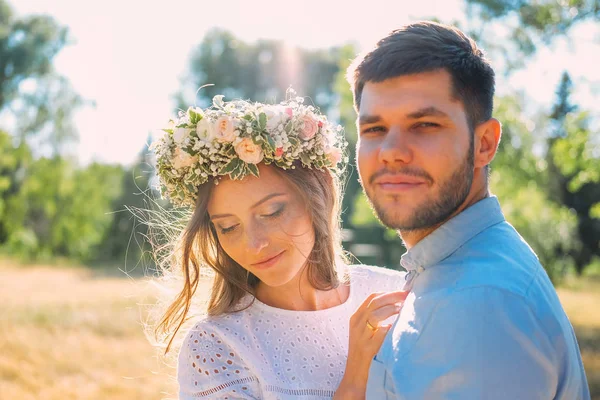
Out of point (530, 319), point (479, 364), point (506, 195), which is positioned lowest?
point (506, 195)

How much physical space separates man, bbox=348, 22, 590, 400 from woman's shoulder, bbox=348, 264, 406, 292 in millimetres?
1402

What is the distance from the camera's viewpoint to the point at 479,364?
1.79 meters

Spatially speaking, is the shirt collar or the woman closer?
the shirt collar

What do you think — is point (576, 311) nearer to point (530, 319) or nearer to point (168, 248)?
point (168, 248)

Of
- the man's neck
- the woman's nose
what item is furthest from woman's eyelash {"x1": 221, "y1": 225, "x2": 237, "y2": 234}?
the man's neck

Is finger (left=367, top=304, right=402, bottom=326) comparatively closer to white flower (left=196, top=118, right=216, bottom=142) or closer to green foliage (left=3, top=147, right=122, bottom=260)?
white flower (left=196, top=118, right=216, bottom=142)

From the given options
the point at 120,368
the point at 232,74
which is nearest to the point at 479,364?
the point at 120,368

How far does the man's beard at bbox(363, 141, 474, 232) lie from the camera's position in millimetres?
2270

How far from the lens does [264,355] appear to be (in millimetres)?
3268

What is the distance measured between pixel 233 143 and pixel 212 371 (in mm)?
1135

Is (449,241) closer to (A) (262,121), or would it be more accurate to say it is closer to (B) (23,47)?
(A) (262,121)

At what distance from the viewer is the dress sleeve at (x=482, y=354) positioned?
1.79 meters

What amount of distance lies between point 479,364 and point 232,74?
133 feet

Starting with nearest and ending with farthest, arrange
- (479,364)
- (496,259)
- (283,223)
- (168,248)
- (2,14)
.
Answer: (479,364), (496,259), (283,223), (168,248), (2,14)
